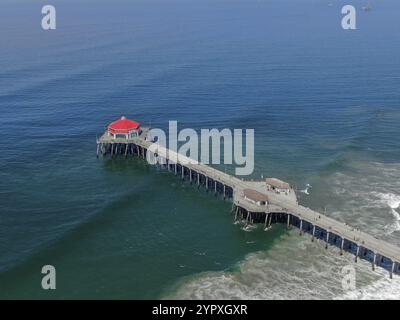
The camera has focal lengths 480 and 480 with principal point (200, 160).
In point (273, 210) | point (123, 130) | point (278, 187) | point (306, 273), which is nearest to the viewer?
point (306, 273)

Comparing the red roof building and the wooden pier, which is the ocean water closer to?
the wooden pier

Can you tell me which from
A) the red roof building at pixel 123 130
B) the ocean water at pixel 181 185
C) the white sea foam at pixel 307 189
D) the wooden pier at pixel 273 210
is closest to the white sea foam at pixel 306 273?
the ocean water at pixel 181 185

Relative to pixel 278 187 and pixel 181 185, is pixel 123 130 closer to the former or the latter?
pixel 181 185

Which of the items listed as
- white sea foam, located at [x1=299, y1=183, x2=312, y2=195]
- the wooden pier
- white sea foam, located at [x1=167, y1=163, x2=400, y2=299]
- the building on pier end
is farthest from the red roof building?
white sea foam, located at [x1=167, y1=163, x2=400, y2=299]

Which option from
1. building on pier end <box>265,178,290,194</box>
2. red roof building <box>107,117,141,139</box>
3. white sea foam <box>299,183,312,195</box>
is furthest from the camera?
red roof building <box>107,117,141,139</box>

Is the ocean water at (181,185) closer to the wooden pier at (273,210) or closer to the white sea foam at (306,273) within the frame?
the white sea foam at (306,273)

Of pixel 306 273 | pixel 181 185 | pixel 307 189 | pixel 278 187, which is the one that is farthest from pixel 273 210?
pixel 181 185
